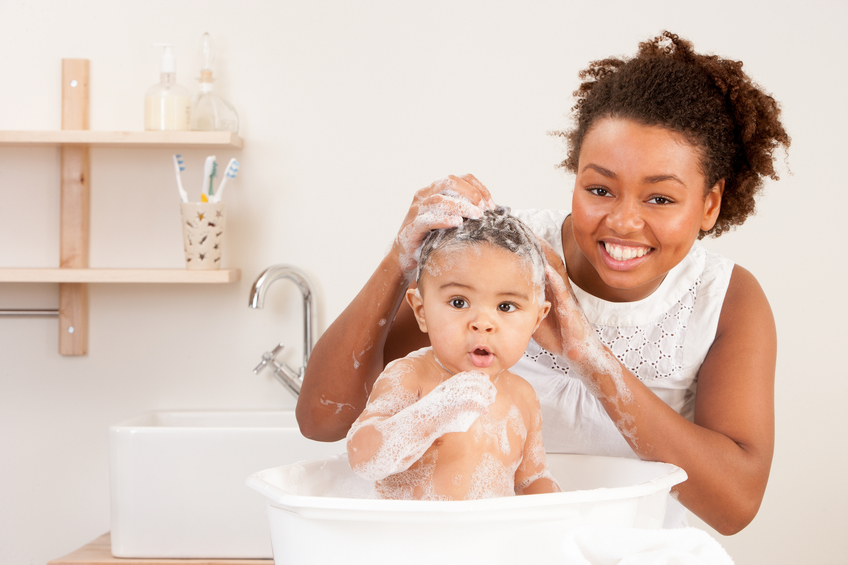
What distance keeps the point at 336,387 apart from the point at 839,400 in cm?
144

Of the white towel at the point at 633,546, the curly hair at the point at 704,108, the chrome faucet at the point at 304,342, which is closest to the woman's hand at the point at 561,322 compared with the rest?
the curly hair at the point at 704,108

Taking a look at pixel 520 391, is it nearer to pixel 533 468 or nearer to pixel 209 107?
pixel 533 468

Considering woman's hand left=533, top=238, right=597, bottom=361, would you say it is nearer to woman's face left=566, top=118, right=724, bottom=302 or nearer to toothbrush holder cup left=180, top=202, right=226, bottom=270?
woman's face left=566, top=118, right=724, bottom=302

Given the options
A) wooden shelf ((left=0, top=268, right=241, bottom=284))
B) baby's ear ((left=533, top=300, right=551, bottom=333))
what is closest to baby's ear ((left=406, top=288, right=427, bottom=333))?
baby's ear ((left=533, top=300, right=551, bottom=333))

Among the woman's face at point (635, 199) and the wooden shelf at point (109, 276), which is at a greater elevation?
the woman's face at point (635, 199)

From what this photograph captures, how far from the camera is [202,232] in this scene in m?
1.66

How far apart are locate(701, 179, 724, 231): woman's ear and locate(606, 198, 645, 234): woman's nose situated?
0.12 meters

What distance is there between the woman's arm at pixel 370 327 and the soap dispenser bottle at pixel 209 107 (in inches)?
38.0

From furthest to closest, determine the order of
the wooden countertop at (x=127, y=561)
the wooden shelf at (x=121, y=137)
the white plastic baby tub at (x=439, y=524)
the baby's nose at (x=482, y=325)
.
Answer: the wooden shelf at (x=121, y=137), the wooden countertop at (x=127, y=561), the baby's nose at (x=482, y=325), the white plastic baby tub at (x=439, y=524)

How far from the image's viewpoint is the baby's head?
2.39 feet

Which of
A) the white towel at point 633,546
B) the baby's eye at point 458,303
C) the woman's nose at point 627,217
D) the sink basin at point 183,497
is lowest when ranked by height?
the sink basin at point 183,497

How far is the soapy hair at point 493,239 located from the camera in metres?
0.74

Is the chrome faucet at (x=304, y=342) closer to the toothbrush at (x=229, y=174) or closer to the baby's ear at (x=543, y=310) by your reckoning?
the toothbrush at (x=229, y=174)

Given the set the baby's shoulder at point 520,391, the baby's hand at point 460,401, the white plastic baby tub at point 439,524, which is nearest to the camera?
the white plastic baby tub at point 439,524
